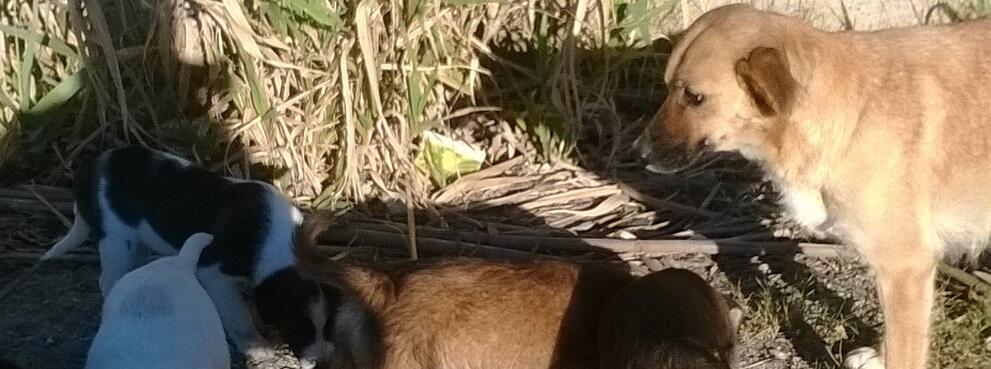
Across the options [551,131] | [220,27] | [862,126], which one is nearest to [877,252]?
[862,126]

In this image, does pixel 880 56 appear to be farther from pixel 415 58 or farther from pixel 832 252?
pixel 415 58

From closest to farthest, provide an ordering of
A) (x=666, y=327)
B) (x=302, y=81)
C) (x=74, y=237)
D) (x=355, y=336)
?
1. (x=666, y=327)
2. (x=355, y=336)
3. (x=74, y=237)
4. (x=302, y=81)

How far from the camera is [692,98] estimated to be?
354 centimetres

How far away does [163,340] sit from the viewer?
3.40m

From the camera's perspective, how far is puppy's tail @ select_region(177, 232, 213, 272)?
12.2 feet

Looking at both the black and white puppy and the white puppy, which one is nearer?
the white puppy

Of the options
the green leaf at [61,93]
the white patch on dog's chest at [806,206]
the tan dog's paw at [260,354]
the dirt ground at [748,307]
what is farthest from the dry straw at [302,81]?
the white patch on dog's chest at [806,206]

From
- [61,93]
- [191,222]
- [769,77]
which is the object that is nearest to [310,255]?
[191,222]

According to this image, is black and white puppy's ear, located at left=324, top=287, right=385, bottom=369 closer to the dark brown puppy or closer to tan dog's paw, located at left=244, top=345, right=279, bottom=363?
the dark brown puppy

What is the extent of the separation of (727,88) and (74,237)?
247 centimetres

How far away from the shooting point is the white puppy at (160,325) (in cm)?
337

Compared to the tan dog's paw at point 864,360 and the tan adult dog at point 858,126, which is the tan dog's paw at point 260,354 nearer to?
the tan adult dog at point 858,126

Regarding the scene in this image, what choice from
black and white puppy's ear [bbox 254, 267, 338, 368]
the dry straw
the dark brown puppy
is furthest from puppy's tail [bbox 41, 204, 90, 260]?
the dark brown puppy

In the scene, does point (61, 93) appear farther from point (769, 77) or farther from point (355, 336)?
point (769, 77)
